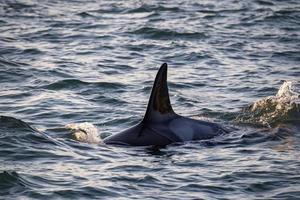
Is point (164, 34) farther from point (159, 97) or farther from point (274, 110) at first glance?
point (159, 97)

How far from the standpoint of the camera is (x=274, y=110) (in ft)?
43.4

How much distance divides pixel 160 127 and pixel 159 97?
1.68 feet

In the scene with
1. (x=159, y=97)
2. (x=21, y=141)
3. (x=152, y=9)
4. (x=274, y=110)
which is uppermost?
(x=152, y=9)

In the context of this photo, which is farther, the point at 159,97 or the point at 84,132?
the point at 84,132

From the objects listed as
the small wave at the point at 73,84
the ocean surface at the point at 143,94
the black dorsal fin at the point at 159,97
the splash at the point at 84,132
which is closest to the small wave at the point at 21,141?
the ocean surface at the point at 143,94

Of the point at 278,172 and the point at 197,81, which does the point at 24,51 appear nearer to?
the point at 197,81

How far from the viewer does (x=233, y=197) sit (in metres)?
8.90

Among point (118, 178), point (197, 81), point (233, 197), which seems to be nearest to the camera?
point (233, 197)

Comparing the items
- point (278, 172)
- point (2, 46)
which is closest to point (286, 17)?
point (2, 46)

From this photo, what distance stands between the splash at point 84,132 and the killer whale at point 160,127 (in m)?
0.35

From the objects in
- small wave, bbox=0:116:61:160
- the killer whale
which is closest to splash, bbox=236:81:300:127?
the killer whale

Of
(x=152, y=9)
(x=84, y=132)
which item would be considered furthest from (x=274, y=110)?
(x=152, y=9)

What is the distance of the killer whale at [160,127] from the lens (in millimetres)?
10945

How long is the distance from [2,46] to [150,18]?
5.19m
